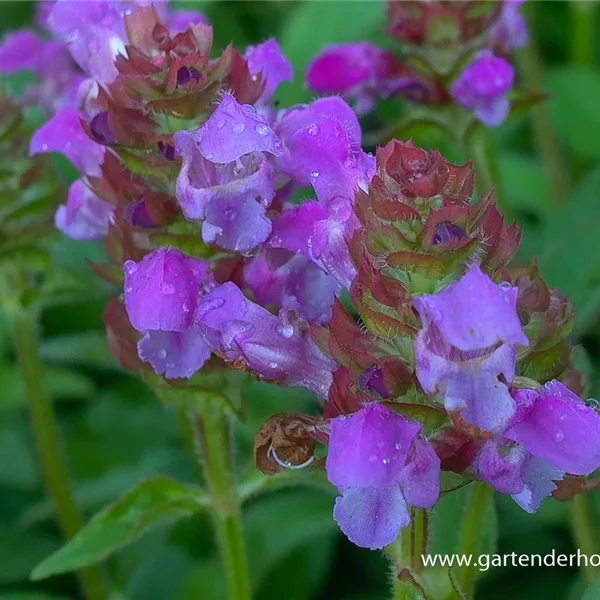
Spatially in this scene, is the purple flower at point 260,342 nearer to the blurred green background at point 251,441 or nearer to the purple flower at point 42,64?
the blurred green background at point 251,441

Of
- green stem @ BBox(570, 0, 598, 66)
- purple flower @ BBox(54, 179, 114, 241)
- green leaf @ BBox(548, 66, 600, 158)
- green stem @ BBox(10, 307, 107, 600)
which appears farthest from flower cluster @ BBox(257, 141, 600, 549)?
green stem @ BBox(570, 0, 598, 66)

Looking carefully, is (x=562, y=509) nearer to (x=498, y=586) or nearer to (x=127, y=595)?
(x=498, y=586)

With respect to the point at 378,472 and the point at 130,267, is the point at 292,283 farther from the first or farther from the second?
the point at 378,472

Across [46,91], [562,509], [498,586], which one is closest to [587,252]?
[562,509]

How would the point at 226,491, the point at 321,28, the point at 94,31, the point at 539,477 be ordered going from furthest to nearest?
the point at 321,28, the point at 226,491, the point at 94,31, the point at 539,477

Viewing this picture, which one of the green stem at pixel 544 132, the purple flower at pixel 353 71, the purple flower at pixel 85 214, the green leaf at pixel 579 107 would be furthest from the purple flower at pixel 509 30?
the purple flower at pixel 85 214

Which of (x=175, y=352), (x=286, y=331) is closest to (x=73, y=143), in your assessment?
(x=175, y=352)
